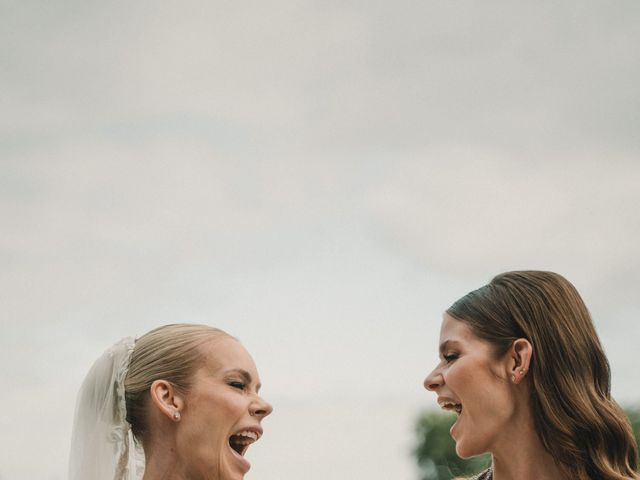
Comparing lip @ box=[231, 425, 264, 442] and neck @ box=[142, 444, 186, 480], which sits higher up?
lip @ box=[231, 425, 264, 442]

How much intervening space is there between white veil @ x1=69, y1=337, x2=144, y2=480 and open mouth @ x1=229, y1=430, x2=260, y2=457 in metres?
0.67

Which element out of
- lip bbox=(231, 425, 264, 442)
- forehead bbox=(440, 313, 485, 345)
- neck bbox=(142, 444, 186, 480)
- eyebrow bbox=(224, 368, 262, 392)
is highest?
forehead bbox=(440, 313, 485, 345)

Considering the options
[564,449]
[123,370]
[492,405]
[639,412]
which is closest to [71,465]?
[123,370]

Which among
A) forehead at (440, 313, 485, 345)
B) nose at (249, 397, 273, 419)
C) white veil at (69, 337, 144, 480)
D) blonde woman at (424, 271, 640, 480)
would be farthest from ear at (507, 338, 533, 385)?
white veil at (69, 337, 144, 480)

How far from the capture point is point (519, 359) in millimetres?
7051

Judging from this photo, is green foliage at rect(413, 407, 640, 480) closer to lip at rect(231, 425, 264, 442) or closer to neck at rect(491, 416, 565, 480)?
neck at rect(491, 416, 565, 480)

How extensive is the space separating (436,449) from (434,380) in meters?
28.5

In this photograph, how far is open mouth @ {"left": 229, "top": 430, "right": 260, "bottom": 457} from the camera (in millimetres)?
6906

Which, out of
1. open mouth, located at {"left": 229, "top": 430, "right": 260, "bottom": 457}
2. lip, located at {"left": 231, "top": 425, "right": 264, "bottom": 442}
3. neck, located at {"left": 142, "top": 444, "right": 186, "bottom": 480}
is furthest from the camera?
open mouth, located at {"left": 229, "top": 430, "right": 260, "bottom": 457}

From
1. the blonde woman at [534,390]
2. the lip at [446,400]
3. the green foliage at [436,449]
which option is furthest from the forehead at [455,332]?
the green foliage at [436,449]

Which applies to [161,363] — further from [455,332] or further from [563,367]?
[563,367]

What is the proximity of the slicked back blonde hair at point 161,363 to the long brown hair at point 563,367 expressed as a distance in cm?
205

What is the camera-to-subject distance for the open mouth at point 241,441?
6.91 m

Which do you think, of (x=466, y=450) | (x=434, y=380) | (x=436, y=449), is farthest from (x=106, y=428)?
(x=436, y=449)
